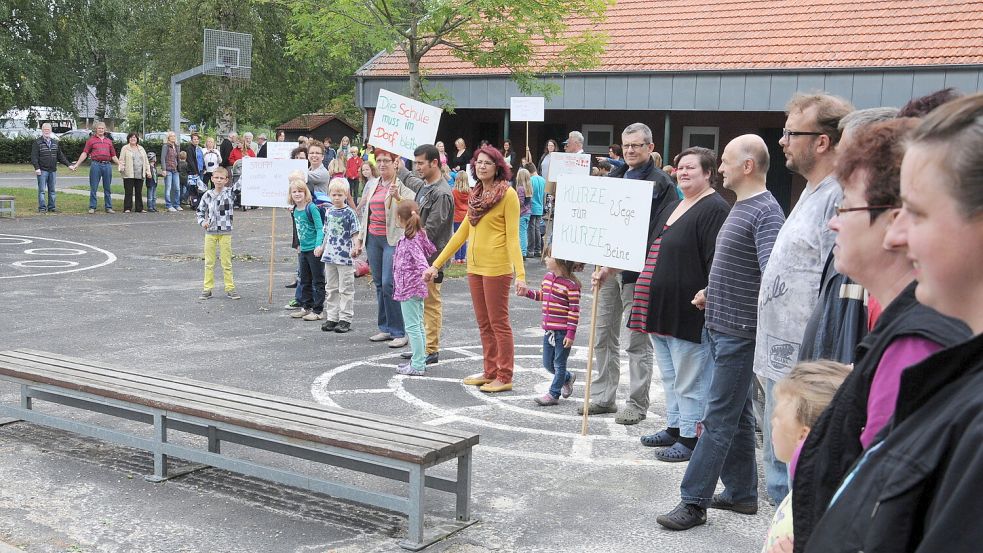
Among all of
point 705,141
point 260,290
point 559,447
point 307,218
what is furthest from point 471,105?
point 559,447

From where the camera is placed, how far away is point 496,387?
7.90 metres

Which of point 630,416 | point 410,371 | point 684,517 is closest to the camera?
point 684,517

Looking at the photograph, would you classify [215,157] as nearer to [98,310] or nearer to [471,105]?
[471,105]

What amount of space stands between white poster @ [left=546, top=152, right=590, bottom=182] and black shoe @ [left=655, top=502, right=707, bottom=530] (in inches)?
402

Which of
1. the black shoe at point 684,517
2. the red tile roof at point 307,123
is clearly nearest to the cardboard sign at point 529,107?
the black shoe at point 684,517

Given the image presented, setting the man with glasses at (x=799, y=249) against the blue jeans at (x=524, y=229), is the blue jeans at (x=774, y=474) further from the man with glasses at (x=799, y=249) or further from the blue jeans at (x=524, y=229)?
the blue jeans at (x=524, y=229)

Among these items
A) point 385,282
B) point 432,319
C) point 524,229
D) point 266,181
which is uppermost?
point 266,181

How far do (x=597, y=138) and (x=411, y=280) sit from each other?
18.3m

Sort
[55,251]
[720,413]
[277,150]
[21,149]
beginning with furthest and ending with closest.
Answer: [21,149] → [277,150] → [55,251] → [720,413]

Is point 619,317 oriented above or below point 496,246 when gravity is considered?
below

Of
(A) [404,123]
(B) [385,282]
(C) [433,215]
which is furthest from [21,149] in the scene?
(C) [433,215]

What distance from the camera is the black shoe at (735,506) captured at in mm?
5211

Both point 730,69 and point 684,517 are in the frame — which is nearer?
point 684,517

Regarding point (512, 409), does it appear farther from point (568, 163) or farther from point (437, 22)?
point (437, 22)
